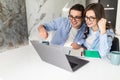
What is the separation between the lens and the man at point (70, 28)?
1.48 metres

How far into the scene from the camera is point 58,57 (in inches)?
38.3

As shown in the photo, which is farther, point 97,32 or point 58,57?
point 97,32

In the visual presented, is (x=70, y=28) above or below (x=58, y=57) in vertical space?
above

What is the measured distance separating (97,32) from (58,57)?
0.55 meters

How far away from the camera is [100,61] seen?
115 centimetres

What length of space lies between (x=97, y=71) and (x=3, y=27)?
4.16 ft

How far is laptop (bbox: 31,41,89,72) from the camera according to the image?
0.94 m

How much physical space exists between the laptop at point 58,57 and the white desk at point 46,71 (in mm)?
31

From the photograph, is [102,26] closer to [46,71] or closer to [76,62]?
[76,62]

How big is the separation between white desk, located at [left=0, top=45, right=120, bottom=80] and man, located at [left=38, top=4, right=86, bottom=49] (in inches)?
13.5

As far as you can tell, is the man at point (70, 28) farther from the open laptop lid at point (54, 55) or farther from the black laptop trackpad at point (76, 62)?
the open laptop lid at point (54, 55)

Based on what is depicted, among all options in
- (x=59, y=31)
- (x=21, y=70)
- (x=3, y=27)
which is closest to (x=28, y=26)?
(x=3, y=27)

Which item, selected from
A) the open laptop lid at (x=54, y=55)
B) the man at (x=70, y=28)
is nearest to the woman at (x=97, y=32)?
the man at (x=70, y=28)

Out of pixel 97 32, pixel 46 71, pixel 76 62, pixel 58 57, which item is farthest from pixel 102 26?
pixel 46 71
